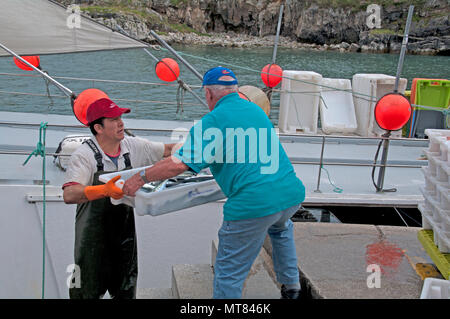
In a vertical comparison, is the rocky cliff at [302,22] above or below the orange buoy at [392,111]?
above

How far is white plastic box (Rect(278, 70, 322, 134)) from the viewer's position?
8.19m

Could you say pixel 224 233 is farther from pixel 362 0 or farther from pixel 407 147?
pixel 362 0

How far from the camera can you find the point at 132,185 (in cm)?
286

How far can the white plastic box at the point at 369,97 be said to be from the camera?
26.3 ft

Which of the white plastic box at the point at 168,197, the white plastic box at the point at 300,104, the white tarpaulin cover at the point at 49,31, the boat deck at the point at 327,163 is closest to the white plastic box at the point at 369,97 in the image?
the boat deck at the point at 327,163

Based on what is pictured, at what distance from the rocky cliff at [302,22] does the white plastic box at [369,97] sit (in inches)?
3403

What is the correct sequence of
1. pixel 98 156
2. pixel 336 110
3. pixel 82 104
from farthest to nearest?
pixel 336 110 → pixel 82 104 → pixel 98 156

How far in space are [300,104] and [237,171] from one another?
567 centimetres

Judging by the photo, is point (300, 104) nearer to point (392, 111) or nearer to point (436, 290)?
point (392, 111)

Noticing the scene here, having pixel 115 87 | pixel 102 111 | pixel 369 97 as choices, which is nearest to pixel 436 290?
pixel 102 111

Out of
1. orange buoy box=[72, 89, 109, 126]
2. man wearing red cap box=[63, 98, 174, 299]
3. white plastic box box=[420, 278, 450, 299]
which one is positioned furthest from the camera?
orange buoy box=[72, 89, 109, 126]

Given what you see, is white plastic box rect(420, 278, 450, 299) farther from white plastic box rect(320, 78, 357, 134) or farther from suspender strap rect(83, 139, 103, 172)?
white plastic box rect(320, 78, 357, 134)

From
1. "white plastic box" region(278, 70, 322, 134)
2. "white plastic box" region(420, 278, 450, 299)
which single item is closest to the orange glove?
"white plastic box" region(420, 278, 450, 299)

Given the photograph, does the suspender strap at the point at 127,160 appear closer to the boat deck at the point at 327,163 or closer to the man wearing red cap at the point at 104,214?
the man wearing red cap at the point at 104,214
